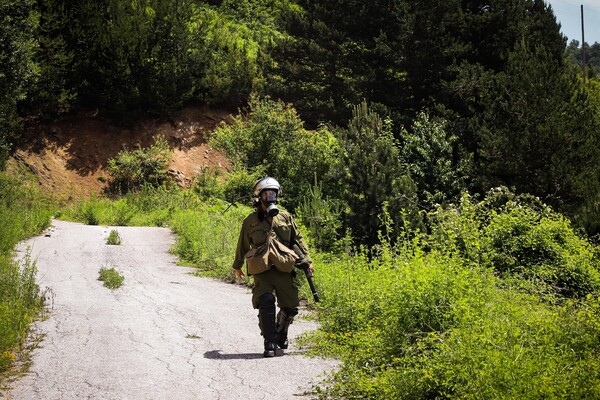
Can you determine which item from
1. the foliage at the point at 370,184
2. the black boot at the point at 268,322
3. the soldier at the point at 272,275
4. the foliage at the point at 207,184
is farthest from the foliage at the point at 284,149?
the black boot at the point at 268,322

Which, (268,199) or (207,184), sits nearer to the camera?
(268,199)

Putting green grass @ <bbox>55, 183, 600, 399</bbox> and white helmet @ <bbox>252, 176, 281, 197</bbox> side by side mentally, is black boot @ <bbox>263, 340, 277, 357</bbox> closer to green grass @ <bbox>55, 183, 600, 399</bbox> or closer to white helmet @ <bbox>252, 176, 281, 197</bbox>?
green grass @ <bbox>55, 183, 600, 399</bbox>

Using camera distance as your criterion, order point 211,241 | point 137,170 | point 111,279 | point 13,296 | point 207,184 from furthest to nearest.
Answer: point 137,170 < point 207,184 < point 211,241 < point 111,279 < point 13,296

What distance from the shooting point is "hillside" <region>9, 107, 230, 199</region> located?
1463 inches

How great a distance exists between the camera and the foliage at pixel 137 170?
36375 millimetres

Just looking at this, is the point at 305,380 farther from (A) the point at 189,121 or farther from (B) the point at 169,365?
(A) the point at 189,121

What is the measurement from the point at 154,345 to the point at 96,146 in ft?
105

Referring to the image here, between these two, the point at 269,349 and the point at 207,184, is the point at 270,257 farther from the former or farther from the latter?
the point at 207,184

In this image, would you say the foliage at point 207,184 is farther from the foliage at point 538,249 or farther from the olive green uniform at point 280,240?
the olive green uniform at point 280,240

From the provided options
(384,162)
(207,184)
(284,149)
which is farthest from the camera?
(207,184)

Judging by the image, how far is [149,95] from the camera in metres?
39.5

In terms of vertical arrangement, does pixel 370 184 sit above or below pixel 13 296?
above

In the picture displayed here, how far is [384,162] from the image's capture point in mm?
19531

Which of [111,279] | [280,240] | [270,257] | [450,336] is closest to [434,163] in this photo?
[111,279]
